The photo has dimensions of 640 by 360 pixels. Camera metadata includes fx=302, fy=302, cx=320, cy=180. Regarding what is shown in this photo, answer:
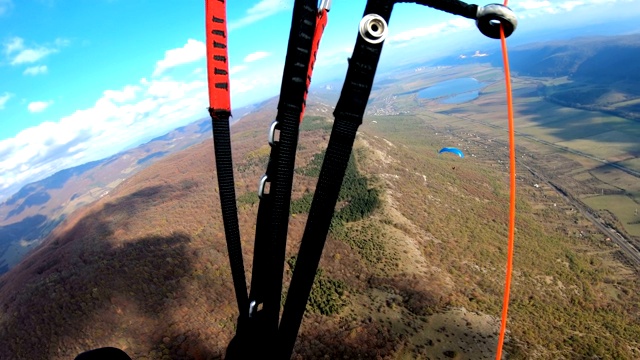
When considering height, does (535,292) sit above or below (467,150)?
above

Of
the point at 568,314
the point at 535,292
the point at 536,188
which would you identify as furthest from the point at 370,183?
the point at 536,188

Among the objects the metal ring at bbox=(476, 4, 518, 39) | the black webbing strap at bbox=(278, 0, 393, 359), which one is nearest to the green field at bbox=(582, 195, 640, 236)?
the metal ring at bbox=(476, 4, 518, 39)

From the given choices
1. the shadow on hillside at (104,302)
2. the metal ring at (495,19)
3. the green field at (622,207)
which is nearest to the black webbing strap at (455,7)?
the metal ring at (495,19)

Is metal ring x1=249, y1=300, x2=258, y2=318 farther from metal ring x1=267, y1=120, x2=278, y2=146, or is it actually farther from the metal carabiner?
the metal carabiner

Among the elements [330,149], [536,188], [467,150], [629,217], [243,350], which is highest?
[330,149]

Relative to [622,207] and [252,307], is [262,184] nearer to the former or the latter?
[252,307]

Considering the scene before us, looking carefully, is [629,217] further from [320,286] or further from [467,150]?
[320,286]
